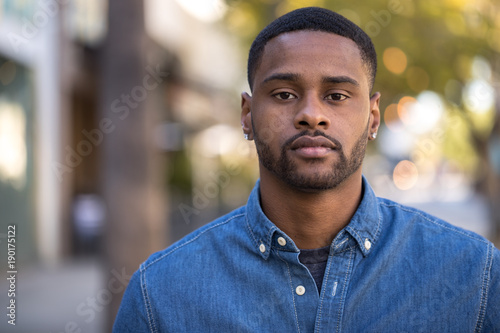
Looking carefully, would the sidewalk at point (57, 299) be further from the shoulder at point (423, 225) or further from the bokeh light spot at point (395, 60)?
the bokeh light spot at point (395, 60)

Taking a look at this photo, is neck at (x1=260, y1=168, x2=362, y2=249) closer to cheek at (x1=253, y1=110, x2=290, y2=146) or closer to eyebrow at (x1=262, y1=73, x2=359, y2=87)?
cheek at (x1=253, y1=110, x2=290, y2=146)

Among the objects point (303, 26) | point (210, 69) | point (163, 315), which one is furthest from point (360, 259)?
point (210, 69)

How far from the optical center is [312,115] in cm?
227

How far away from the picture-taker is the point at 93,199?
47.7 feet

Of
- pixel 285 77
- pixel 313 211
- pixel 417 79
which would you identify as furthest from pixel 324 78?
pixel 417 79

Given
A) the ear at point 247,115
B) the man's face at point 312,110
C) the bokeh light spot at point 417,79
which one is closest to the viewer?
the man's face at point 312,110

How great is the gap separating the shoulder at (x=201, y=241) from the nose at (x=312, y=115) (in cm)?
53

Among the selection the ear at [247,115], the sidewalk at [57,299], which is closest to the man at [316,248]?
the ear at [247,115]

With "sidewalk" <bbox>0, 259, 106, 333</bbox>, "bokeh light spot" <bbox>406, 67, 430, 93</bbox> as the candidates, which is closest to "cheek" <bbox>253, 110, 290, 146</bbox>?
"sidewalk" <bbox>0, 259, 106, 333</bbox>

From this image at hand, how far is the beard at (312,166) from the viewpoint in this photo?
7.50 feet

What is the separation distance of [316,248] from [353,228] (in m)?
0.17

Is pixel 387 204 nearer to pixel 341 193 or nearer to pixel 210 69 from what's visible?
pixel 341 193

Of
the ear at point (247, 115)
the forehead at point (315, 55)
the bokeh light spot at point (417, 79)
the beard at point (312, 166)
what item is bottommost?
the beard at point (312, 166)

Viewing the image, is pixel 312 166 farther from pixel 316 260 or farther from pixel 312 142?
pixel 316 260
